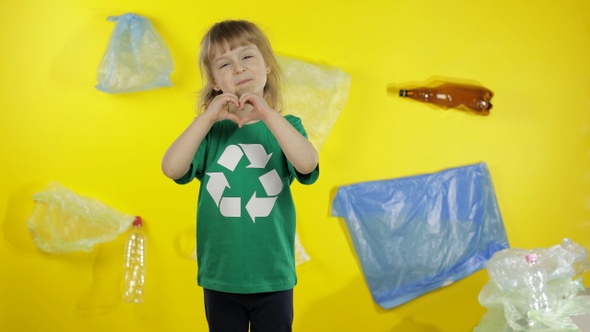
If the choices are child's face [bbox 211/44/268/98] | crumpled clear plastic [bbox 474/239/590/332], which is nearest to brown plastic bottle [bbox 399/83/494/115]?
crumpled clear plastic [bbox 474/239/590/332]

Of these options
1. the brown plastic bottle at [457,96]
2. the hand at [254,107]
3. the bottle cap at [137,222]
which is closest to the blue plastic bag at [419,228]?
the brown plastic bottle at [457,96]

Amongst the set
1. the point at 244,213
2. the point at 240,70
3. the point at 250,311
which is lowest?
the point at 250,311

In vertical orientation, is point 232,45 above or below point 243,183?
above

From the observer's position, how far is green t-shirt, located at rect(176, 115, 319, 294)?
111 centimetres

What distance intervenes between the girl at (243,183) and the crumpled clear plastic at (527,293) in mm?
704

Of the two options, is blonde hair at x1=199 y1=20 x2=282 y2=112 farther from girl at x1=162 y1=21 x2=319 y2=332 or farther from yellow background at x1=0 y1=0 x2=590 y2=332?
yellow background at x1=0 y1=0 x2=590 y2=332

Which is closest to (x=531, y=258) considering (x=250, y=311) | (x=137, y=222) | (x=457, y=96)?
(x=457, y=96)

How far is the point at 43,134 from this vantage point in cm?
189

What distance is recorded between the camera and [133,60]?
6.06 feet

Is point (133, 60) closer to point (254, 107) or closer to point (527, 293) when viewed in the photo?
point (254, 107)

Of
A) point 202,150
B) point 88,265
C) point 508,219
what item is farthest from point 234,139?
point 508,219

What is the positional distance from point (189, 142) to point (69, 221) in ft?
3.21

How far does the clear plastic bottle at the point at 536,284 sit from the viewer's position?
161cm

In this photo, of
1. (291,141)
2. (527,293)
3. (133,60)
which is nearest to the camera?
(291,141)
